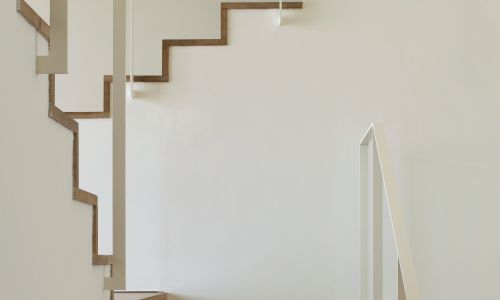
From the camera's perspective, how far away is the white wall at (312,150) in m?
3.17

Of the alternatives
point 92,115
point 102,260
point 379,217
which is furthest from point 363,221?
point 102,260

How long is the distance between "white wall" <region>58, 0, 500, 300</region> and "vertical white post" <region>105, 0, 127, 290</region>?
1090mm

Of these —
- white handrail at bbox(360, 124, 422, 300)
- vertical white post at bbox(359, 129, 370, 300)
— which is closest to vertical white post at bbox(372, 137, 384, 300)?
white handrail at bbox(360, 124, 422, 300)

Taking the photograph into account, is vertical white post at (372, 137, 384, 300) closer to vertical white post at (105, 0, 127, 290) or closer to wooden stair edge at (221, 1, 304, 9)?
wooden stair edge at (221, 1, 304, 9)

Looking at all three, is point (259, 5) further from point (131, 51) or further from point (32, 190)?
point (32, 190)

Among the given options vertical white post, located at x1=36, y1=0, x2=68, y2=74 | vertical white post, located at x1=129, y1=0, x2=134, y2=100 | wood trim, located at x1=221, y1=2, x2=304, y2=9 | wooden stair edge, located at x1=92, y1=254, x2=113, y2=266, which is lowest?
wooden stair edge, located at x1=92, y1=254, x2=113, y2=266

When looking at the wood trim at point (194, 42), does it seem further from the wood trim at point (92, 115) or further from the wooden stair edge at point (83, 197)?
the wooden stair edge at point (83, 197)

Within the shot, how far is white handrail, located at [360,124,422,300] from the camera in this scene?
196 centimetres

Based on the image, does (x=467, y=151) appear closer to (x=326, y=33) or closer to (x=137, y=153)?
(x=326, y=33)

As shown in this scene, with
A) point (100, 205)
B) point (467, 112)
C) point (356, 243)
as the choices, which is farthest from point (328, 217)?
point (100, 205)

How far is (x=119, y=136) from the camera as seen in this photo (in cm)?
212

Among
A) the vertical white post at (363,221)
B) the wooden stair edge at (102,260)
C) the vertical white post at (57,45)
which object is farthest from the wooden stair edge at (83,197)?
the vertical white post at (363,221)

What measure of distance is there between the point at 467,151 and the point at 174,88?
1202 mm

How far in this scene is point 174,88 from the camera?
10.6 ft
